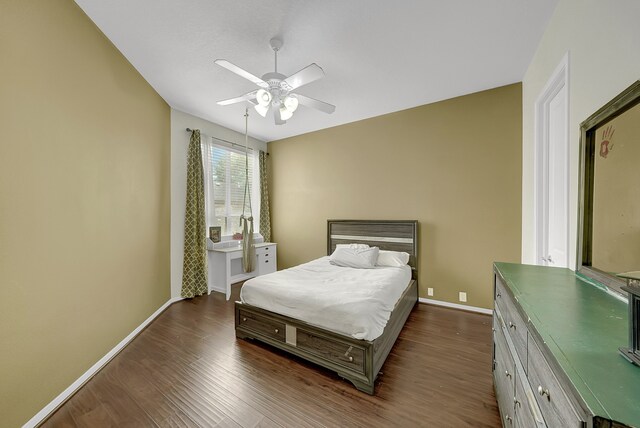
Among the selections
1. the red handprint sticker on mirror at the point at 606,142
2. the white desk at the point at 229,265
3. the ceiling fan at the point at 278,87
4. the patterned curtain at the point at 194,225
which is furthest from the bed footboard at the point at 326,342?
the ceiling fan at the point at 278,87

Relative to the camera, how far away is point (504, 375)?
1.44 m

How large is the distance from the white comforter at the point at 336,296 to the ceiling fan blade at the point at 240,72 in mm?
1892

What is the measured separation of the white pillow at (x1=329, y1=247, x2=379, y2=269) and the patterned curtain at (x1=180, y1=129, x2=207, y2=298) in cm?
204

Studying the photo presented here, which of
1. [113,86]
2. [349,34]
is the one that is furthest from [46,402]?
[349,34]

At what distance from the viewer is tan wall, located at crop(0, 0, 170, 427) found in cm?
146

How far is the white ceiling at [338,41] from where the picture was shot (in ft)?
6.13

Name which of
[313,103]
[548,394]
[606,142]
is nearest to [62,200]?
[313,103]

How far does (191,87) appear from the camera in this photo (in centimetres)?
303

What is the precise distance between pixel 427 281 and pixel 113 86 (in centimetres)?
425

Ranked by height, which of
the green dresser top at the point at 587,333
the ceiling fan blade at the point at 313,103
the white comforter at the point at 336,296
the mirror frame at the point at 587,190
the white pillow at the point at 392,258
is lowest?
the white comforter at the point at 336,296

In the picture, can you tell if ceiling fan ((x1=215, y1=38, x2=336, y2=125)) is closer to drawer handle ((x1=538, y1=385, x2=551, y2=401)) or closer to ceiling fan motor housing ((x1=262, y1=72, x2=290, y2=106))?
ceiling fan motor housing ((x1=262, y1=72, x2=290, y2=106))

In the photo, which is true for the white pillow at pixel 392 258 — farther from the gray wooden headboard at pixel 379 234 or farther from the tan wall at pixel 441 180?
the tan wall at pixel 441 180

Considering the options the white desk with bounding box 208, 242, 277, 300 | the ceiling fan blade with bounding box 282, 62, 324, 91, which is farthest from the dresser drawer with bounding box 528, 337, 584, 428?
the white desk with bounding box 208, 242, 277, 300

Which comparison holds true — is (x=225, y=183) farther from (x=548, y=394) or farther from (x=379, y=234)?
(x=548, y=394)
